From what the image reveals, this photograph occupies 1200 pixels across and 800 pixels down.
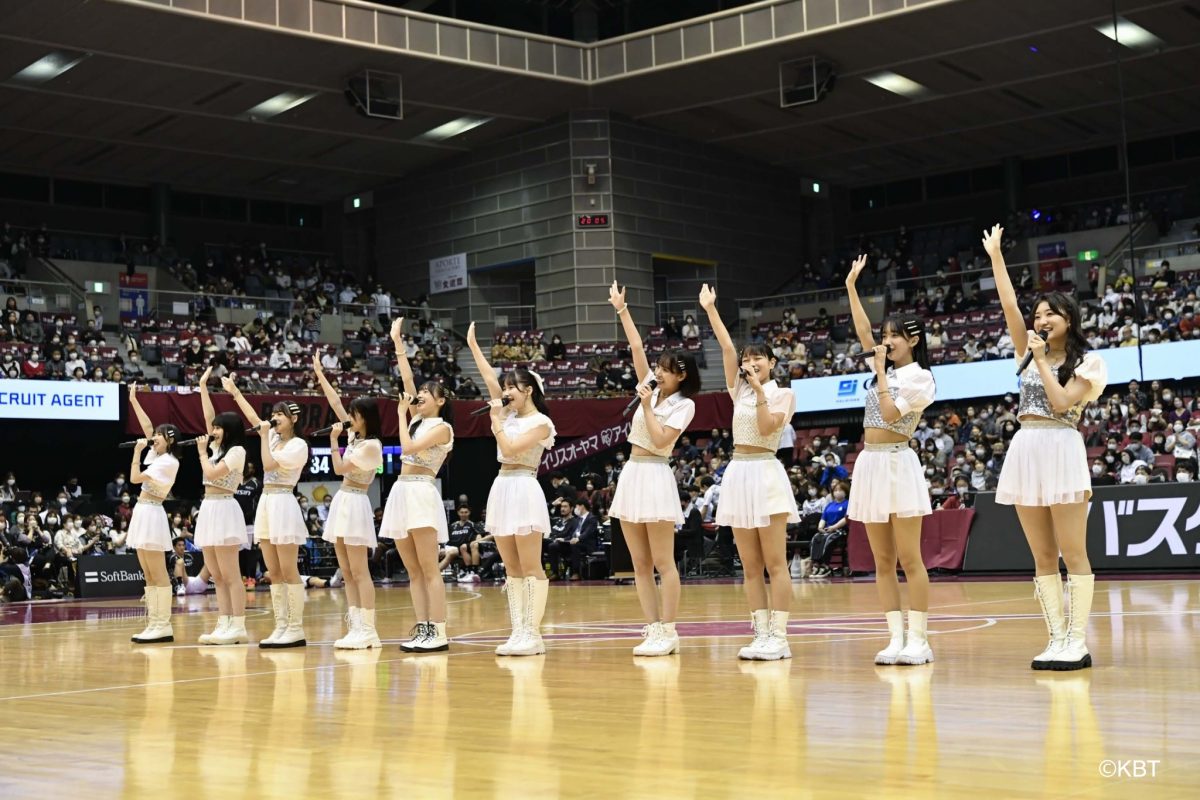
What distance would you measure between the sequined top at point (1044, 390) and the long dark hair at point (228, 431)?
634 centimetres

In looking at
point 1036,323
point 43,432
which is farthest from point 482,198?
point 1036,323

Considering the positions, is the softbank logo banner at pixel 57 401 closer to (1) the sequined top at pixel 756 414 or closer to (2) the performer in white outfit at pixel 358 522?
(2) the performer in white outfit at pixel 358 522

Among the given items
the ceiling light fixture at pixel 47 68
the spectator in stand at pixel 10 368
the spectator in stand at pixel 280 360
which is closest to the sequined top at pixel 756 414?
the spectator in stand at pixel 10 368

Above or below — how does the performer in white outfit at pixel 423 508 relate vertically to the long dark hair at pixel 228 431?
below

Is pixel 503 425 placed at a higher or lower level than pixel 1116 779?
higher

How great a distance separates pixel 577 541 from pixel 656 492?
13101 mm

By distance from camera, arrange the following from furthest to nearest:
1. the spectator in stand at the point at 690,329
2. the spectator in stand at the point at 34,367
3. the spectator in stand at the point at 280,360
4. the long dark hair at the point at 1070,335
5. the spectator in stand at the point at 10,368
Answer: the spectator in stand at the point at 690,329, the spectator in stand at the point at 280,360, the spectator in stand at the point at 34,367, the spectator in stand at the point at 10,368, the long dark hair at the point at 1070,335

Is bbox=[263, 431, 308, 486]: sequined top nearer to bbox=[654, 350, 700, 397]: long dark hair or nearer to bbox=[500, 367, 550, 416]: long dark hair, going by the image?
bbox=[500, 367, 550, 416]: long dark hair

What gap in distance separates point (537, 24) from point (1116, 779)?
2951 cm

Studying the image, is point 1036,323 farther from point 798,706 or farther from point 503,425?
point 503,425

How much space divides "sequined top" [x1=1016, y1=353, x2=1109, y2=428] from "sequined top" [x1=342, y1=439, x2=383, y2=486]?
4.52m

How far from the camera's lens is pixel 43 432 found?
24250 mm

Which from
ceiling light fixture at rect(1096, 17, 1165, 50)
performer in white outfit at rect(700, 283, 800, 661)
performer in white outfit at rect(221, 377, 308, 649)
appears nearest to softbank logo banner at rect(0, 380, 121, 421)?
performer in white outfit at rect(221, 377, 308, 649)

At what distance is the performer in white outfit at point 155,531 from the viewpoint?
10898mm
